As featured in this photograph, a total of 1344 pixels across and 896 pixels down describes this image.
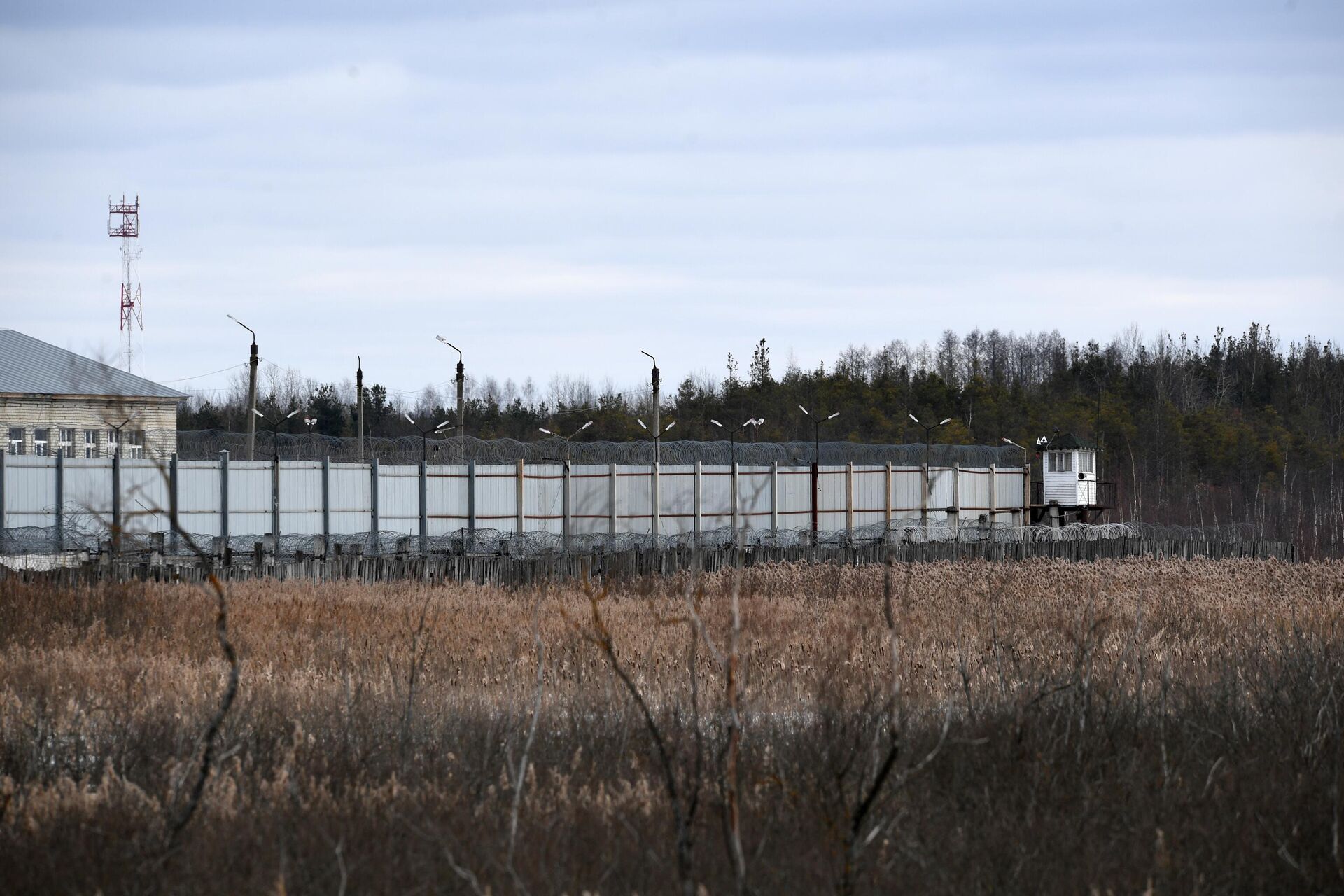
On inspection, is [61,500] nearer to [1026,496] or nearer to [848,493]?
[848,493]

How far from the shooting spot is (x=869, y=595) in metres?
17.7

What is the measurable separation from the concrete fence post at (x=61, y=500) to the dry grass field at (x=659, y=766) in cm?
1067

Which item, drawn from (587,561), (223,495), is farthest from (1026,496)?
(587,561)

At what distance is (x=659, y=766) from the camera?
20.8 ft

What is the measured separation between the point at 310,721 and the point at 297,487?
2009cm

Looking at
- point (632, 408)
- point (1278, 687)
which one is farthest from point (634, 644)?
point (632, 408)

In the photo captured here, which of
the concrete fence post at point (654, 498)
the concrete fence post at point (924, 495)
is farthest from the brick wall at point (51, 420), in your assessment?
the concrete fence post at point (924, 495)

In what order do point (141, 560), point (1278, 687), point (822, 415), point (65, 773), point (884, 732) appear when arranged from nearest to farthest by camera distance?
point (65, 773)
point (884, 732)
point (1278, 687)
point (141, 560)
point (822, 415)

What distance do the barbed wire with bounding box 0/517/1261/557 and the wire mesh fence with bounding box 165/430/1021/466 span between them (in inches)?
83.4

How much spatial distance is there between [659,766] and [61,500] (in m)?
21.0

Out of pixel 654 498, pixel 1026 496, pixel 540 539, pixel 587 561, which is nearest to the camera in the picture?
pixel 587 561

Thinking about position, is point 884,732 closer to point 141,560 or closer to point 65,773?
point 65,773

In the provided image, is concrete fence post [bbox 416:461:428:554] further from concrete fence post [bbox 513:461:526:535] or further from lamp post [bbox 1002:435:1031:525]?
lamp post [bbox 1002:435:1031:525]

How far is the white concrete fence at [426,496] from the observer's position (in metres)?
24.5
